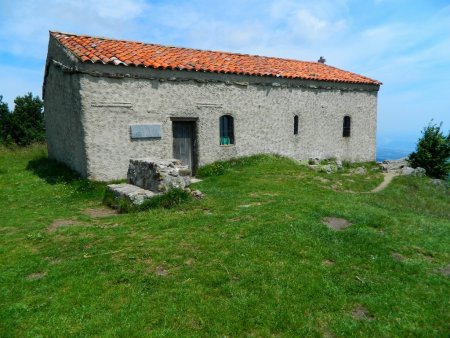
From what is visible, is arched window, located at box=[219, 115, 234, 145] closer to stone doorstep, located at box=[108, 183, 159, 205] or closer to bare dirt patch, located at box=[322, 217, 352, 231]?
stone doorstep, located at box=[108, 183, 159, 205]

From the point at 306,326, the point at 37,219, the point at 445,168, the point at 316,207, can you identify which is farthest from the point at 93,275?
the point at 445,168

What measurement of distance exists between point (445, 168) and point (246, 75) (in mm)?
13963

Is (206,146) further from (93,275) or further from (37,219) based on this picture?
(93,275)

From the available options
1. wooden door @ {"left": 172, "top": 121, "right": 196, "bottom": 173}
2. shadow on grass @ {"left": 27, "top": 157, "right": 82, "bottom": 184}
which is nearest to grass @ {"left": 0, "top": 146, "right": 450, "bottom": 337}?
shadow on grass @ {"left": 27, "top": 157, "right": 82, "bottom": 184}

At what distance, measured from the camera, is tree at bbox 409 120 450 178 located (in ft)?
70.5

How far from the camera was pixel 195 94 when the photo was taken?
16.5m

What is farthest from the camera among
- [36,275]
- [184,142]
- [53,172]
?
[184,142]

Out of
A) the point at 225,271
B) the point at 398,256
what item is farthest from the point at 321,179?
the point at 225,271

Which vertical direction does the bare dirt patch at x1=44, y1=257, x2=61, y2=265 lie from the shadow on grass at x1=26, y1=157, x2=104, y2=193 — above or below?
below

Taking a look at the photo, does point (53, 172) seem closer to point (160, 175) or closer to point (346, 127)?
point (160, 175)

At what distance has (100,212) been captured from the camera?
1098cm

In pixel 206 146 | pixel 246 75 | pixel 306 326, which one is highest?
pixel 246 75

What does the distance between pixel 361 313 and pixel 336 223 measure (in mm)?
3972

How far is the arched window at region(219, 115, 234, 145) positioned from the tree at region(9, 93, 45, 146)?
90.3 feet
